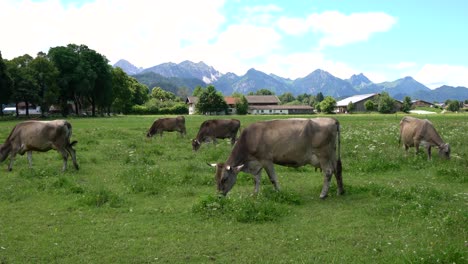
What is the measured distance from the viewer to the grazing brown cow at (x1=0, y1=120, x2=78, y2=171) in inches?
695

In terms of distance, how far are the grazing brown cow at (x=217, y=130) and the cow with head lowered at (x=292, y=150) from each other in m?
15.1

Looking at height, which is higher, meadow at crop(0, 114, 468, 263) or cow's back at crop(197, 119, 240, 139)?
cow's back at crop(197, 119, 240, 139)

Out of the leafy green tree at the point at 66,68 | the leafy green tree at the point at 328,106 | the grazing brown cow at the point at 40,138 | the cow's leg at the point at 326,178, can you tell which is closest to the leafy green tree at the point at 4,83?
the leafy green tree at the point at 66,68

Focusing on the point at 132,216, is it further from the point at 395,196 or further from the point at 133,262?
the point at 395,196

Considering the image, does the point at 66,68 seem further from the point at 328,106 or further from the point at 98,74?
the point at 328,106

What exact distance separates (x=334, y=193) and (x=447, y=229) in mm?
4292

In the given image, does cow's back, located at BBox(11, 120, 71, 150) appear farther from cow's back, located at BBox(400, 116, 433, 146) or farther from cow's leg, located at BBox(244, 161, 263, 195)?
cow's back, located at BBox(400, 116, 433, 146)

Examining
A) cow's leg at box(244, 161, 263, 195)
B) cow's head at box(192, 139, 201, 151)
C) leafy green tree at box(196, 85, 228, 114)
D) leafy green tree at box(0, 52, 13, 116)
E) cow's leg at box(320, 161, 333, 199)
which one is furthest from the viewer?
leafy green tree at box(196, 85, 228, 114)

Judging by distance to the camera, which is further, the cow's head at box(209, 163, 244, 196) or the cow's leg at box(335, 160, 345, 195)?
the cow's leg at box(335, 160, 345, 195)

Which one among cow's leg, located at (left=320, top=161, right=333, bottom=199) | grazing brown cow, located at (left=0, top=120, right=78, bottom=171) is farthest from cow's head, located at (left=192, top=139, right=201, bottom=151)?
cow's leg, located at (left=320, top=161, right=333, bottom=199)

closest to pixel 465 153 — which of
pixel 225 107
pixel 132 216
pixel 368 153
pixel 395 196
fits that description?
pixel 368 153

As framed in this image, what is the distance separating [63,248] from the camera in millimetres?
8289

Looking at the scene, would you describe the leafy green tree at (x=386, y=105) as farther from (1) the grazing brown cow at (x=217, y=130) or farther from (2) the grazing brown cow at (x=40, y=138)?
(2) the grazing brown cow at (x=40, y=138)

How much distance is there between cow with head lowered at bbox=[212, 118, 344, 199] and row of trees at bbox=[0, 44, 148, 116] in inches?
2527
